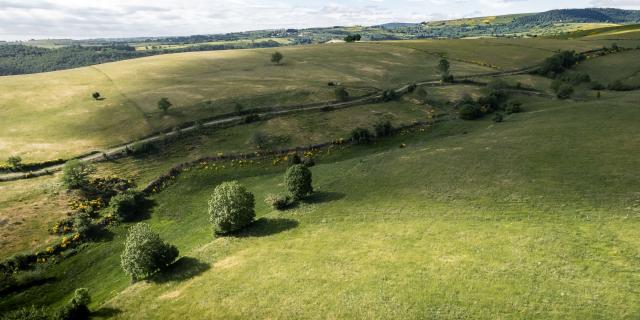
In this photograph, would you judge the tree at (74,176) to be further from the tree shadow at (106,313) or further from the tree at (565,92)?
the tree at (565,92)

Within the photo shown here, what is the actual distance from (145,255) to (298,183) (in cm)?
2285

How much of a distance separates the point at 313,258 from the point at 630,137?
2220 inches

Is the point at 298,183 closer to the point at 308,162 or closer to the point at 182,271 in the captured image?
the point at 182,271

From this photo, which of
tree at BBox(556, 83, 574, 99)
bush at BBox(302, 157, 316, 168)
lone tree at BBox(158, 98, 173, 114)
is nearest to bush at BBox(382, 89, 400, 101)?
bush at BBox(302, 157, 316, 168)

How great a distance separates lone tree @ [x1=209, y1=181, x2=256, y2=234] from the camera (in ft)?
156

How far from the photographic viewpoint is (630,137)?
58.1m

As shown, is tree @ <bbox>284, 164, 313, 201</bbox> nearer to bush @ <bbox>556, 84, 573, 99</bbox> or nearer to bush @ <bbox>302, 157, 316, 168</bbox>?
bush @ <bbox>302, 157, 316, 168</bbox>

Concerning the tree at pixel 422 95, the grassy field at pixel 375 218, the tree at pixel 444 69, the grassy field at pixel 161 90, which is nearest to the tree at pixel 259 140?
the grassy field at pixel 375 218

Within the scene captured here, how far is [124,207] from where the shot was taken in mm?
61594

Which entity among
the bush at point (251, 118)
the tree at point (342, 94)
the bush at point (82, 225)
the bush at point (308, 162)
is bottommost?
the bush at point (82, 225)

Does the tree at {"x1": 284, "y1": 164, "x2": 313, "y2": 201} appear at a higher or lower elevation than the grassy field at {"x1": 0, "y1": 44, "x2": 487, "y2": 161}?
lower

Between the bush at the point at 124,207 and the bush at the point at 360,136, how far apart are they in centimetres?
4856

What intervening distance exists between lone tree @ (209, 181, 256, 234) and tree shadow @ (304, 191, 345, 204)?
974cm

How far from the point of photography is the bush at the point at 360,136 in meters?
86.4
